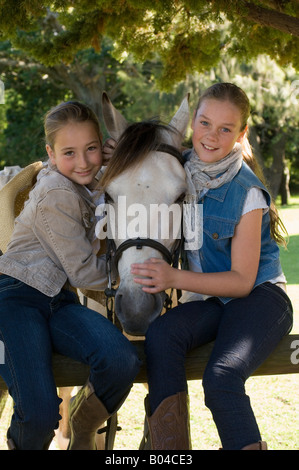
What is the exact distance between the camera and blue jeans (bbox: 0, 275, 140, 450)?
215 centimetres

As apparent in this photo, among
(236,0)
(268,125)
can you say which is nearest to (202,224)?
(236,0)

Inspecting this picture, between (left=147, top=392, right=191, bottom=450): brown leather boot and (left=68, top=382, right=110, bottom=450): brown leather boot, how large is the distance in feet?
0.75

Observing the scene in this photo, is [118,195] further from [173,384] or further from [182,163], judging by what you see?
[173,384]

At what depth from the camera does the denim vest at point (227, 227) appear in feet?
8.16

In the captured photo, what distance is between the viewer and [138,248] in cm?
236

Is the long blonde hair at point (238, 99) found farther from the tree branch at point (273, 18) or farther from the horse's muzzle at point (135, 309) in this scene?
the tree branch at point (273, 18)

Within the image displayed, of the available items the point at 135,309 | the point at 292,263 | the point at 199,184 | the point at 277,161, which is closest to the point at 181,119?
the point at 199,184

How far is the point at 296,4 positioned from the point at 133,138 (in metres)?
1.95

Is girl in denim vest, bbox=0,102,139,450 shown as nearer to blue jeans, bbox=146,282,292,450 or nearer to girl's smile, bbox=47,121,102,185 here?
girl's smile, bbox=47,121,102,185

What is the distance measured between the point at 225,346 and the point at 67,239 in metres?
0.84

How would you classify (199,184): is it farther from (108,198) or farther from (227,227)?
(108,198)

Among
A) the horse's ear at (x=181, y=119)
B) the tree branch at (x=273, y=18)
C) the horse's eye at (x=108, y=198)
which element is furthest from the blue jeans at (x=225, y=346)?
the tree branch at (x=273, y=18)

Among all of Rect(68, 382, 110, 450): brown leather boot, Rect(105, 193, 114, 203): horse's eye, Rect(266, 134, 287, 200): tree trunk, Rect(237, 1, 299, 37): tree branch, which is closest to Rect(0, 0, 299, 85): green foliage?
Rect(237, 1, 299, 37): tree branch

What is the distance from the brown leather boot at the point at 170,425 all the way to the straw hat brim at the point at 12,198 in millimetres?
1385
